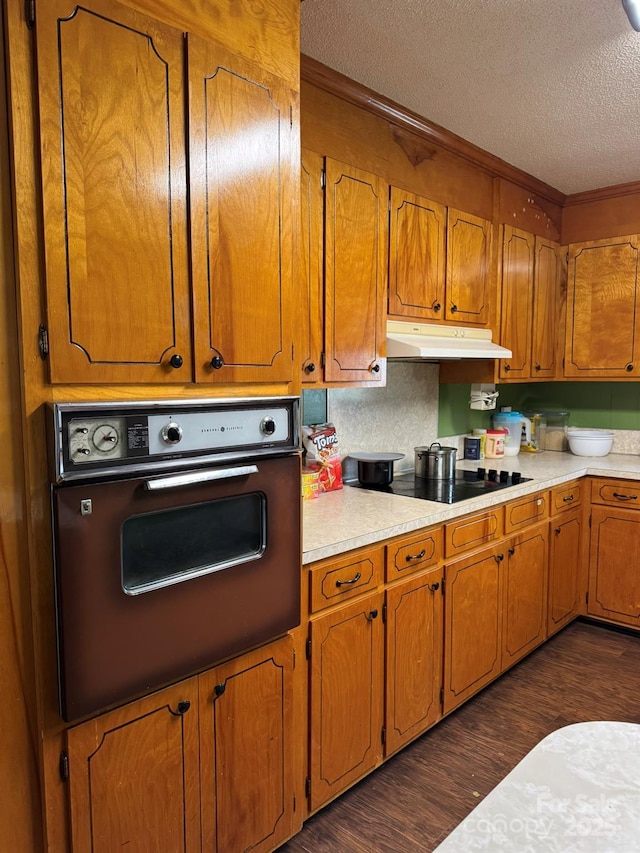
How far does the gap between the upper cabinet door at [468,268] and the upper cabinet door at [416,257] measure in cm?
7

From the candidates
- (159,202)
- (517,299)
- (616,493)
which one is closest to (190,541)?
(159,202)

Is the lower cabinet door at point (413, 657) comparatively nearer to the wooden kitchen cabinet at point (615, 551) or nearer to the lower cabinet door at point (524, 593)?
the lower cabinet door at point (524, 593)

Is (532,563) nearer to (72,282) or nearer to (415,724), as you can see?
(415,724)

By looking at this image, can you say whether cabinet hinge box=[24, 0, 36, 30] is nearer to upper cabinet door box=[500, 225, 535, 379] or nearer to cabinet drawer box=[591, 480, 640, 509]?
upper cabinet door box=[500, 225, 535, 379]

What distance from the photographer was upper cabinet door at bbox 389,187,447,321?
7.92 feet

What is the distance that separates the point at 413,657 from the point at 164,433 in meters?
1.40

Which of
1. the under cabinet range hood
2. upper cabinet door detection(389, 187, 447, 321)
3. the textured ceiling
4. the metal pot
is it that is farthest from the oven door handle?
the metal pot

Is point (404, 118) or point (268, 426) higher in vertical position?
point (404, 118)

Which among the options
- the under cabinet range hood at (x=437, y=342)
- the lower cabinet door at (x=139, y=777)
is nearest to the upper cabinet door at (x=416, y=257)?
the under cabinet range hood at (x=437, y=342)

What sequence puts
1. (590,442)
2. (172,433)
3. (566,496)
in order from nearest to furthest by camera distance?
(172,433), (566,496), (590,442)

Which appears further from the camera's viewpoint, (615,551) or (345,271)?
(615,551)

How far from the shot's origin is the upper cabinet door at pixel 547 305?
3451 mm

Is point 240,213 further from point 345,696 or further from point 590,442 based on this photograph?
point 590,442

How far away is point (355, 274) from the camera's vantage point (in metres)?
2.21
